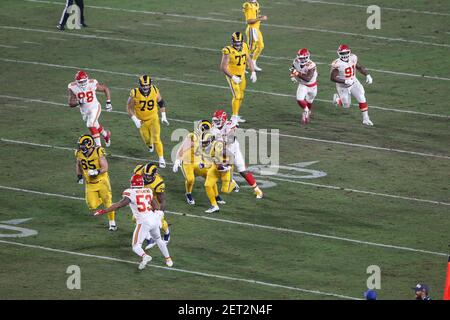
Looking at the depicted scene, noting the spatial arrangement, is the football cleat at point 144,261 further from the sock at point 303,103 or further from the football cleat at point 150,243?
the sock at point 303,103

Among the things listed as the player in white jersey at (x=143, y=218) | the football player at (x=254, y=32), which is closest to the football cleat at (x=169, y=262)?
the player in white jersey at (x=143, y=218)

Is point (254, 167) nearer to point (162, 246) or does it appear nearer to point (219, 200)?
point (219, 200)

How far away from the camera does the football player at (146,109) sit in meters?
22.4

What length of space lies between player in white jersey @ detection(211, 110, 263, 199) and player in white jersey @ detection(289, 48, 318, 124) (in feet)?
14.3

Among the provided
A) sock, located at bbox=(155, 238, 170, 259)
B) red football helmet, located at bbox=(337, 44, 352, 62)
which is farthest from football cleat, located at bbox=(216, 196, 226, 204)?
red football helmet, located at bbox=(337, 44, 352, 62)

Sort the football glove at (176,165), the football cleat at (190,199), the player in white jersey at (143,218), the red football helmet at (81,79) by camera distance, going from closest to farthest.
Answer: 1. the player in white jersey at (143,218)
2. the football cleat at (190,199)
3. the football glove at (176,165)
4. the red football helmet at (81,79)

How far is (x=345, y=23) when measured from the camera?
107 ft

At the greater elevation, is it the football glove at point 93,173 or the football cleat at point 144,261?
the football glove at point 93,173

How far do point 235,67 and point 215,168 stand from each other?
466 cm

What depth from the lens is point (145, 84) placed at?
22.4 meters

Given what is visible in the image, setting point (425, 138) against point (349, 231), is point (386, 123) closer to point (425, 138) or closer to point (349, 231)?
point (425, 138)

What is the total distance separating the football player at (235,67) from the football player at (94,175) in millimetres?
5359

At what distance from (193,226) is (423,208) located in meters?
3.88

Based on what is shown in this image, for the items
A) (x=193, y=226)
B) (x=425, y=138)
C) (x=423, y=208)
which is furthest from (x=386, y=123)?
(x=193, y=226)
